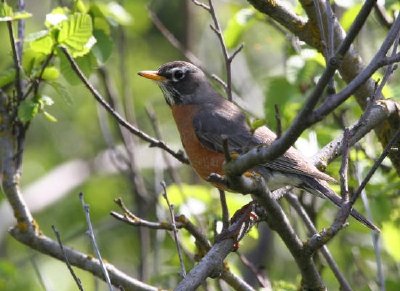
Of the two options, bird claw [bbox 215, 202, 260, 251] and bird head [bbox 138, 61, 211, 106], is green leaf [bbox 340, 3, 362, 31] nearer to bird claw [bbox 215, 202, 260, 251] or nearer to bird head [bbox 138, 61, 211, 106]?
bird head [bbox 138, 61, 211, 106]

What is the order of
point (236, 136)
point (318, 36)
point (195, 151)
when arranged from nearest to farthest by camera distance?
point (318, 36), point (236, 136), point (195, 151)

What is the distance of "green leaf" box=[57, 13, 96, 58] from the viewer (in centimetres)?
459

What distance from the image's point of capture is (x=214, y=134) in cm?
526

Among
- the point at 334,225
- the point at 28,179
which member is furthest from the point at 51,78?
the point at 28,179

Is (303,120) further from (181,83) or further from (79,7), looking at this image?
(181,83)

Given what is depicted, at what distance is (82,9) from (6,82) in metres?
0.65

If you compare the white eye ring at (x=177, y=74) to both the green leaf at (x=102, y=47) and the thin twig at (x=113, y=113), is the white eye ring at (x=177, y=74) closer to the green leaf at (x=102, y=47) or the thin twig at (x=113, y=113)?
the green leaf at (x=102, y=47)

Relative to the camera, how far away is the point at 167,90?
589 cm

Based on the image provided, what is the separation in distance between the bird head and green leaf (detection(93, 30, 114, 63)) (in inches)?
30.2

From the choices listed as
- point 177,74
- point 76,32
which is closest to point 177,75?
point 177,74

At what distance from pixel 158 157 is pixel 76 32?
288 cm

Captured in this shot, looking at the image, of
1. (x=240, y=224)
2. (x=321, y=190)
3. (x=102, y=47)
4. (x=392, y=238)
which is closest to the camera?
(x=240, y=224)

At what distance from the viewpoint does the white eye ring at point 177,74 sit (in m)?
5.78

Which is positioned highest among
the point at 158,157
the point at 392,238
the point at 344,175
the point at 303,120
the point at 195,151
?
the point at 303,120
